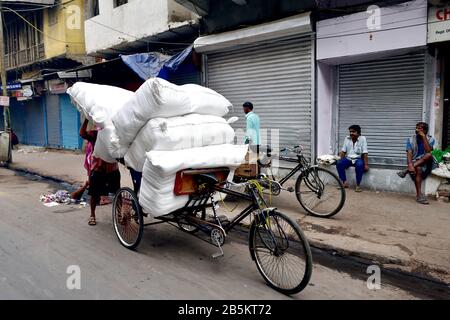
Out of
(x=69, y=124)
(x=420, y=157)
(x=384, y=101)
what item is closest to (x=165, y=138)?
(x=420, y=157)

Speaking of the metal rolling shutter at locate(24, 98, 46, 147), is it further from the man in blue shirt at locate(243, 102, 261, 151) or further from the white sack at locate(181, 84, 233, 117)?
the white sack at locate(181, 84, 233, 117)

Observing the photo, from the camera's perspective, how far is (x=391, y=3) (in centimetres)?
682

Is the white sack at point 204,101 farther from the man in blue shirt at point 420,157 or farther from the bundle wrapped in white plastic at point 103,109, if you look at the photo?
the man in blue shirt at point 420,157

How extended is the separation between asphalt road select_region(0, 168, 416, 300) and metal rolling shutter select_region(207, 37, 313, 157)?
4358 mm

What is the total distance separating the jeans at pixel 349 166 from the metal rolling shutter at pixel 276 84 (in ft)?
3.83

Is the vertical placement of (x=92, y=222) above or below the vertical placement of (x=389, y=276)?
above

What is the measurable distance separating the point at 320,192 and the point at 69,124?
15406mm

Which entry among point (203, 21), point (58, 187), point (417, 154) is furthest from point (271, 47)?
point (58, 187)

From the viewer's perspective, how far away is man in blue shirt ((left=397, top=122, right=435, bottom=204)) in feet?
20.9

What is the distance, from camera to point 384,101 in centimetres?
748

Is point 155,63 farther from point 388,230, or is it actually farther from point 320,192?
point 388,230

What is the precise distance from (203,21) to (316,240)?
7525mm

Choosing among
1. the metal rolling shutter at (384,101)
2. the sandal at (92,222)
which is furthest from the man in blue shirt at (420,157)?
the sandal at (92,222)

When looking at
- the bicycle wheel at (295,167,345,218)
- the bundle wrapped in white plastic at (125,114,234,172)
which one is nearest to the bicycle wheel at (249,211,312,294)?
the bundle wrapped in white plastic at (125,114,234,172)
